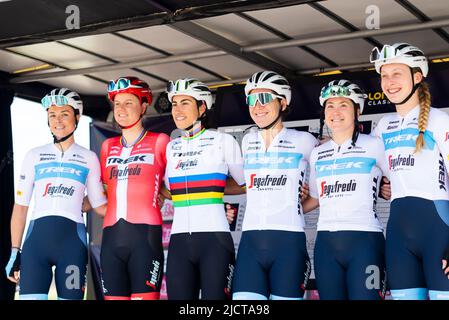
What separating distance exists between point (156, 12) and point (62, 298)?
2.31 meters

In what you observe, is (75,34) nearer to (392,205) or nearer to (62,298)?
(62,298)

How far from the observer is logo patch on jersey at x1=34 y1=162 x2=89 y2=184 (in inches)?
288

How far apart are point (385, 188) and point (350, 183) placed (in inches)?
11.4

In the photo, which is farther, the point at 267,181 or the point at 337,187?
the point at 267,181

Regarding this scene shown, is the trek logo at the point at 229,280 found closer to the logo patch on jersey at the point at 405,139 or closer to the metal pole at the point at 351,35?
the logo patch on jersey at the point at 405,139

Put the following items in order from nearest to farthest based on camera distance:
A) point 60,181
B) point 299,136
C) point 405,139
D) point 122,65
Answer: point 405,139 < point 299,136 < point 60,181 < point 122,65

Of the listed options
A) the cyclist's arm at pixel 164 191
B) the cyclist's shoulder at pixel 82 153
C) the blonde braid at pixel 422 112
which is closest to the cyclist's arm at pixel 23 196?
the cyclist's shoulder at pixel 82 153

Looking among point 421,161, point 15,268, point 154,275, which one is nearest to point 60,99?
point 15,268

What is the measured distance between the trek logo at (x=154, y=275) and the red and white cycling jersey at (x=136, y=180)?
0.33m

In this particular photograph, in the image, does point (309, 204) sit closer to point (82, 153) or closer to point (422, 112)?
point (422, 112)

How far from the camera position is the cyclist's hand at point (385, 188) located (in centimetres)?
645

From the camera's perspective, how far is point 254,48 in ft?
26.6

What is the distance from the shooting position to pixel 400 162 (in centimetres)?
618

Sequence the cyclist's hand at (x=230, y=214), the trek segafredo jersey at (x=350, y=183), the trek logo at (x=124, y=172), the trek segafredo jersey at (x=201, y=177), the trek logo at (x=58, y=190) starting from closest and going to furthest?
1. the trek segafredo jersey at (x=350, y=183)
2. the trek segafredo jersey at (x=201, y=177)
3. the cyclist's hand at (x=230, y=214)
4. the trek logo at (x=124, y=172)
5. the trek logo at (x=58, y=190)
